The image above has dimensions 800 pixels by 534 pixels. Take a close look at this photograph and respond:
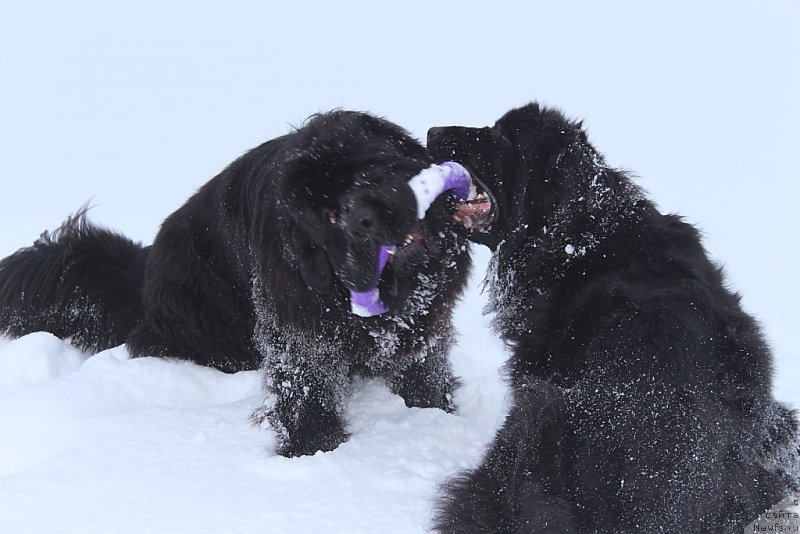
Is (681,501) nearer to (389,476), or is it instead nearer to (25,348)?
(389,476)

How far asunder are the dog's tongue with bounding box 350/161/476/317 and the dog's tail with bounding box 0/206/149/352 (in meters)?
1.64

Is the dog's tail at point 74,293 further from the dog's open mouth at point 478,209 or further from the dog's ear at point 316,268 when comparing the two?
the dog's open mouth at point 478,209

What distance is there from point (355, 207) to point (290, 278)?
0.64m

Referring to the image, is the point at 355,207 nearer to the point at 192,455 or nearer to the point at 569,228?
the point at 569,228

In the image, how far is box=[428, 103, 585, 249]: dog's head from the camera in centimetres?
287

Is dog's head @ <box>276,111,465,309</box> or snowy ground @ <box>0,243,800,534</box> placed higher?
dog's head @ <box>276,111,465,309</box>

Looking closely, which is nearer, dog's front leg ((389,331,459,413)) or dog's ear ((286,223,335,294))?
dog's ear ((286,223,335,294))

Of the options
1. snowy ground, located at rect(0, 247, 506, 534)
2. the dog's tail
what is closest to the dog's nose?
snowy ground, located at rect(0, 247, 506, 534)

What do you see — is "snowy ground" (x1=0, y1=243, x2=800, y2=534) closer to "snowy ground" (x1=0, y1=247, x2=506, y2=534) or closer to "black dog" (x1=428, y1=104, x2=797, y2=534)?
"snowy ground" (x1=0, y1=247, x2=506, y2=534)

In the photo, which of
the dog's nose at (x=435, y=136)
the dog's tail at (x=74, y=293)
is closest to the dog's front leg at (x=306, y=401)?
the dog's nose at (x=435, y=136)

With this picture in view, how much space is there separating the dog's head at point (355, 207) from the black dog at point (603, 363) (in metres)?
0.27

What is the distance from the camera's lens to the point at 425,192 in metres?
2.62

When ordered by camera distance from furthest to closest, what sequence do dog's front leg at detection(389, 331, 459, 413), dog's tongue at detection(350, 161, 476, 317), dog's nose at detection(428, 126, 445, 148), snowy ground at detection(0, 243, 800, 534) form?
dog's front leg at detection(389, 331, 459, 413)
dog's nose at detection(428, 126, 445, 148)
dog's tongue at detection(350, 161, 476, 317)
snowy ground at detection(0, 243, 800, 534)

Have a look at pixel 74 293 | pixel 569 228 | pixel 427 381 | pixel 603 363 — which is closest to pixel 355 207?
pixel 569 228
